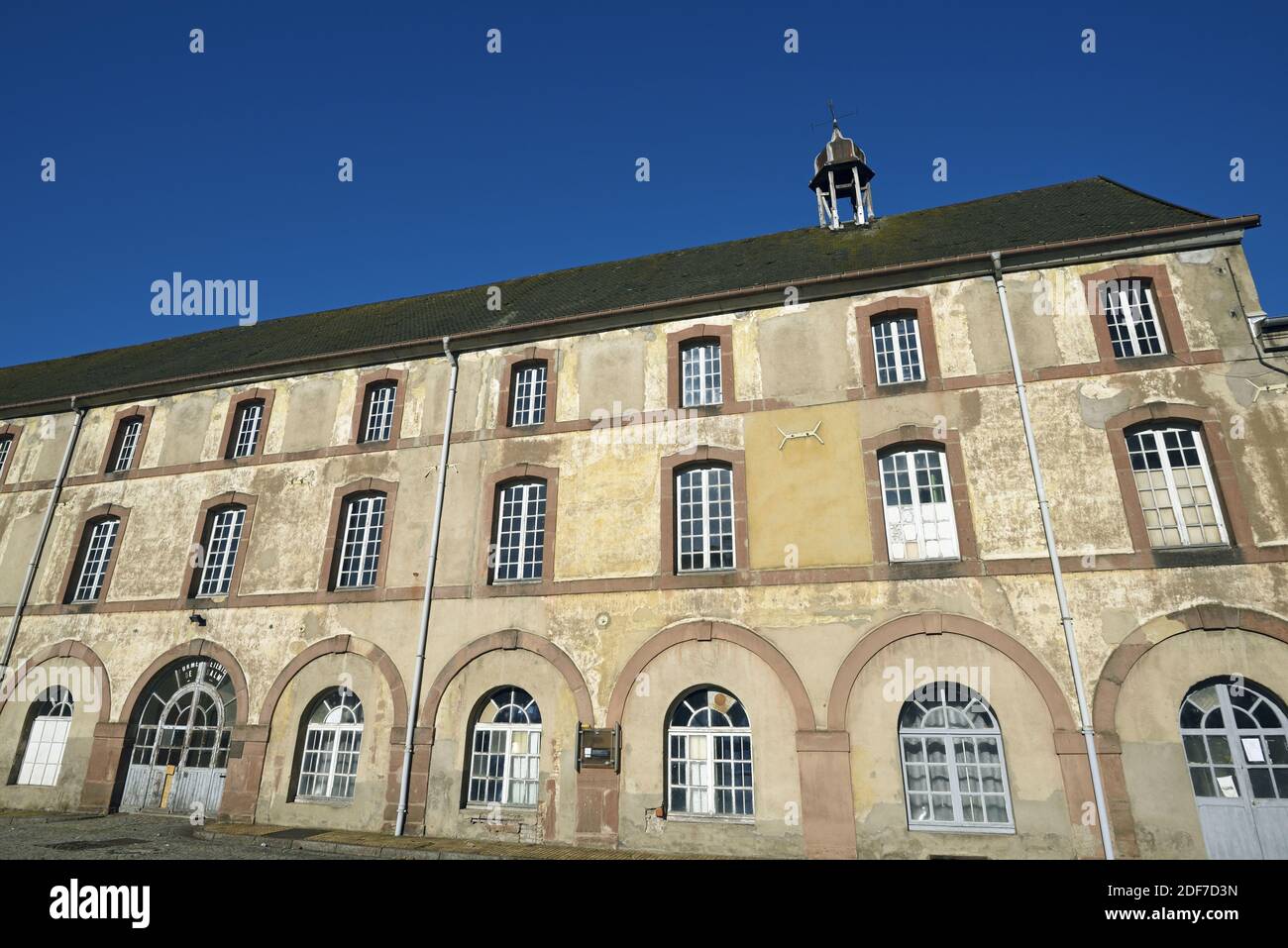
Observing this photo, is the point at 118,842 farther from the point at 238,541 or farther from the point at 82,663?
the point at 238,541

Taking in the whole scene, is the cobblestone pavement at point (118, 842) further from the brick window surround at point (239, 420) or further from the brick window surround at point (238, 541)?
the brick window surround at point (239, 420)

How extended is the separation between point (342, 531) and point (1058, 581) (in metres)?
13.6

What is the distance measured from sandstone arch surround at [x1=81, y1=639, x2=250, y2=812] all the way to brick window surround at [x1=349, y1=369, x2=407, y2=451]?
206 inches

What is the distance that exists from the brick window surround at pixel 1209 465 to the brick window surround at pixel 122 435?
2119 centimetres

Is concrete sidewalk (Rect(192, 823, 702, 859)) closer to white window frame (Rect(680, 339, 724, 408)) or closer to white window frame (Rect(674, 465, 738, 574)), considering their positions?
white window frame (Rect(674, 465, 738, 574))

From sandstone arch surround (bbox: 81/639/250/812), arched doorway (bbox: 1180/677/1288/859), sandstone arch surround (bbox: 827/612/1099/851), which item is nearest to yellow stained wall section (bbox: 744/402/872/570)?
sandstone arch surround (bbox: 827/612/1099/851)

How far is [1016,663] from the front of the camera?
1117 centimetres

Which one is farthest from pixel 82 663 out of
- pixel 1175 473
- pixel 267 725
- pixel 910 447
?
pixel 1175 473

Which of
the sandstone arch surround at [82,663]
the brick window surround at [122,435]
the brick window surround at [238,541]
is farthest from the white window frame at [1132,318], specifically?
the brick window surround at [122,435]

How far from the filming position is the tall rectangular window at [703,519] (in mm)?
13305

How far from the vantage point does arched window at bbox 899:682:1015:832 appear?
35.5 ft

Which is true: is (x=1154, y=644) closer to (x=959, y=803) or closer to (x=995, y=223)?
(x=959, y=803)
